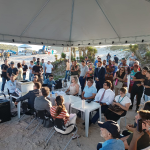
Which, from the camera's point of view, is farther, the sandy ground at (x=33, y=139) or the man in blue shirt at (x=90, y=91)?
the man in blue shirt at (x=90, y=91)

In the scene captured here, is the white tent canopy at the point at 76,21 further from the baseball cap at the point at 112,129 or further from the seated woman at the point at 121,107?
the baseball cap at the point at 112,129

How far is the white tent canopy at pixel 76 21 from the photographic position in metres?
4.22

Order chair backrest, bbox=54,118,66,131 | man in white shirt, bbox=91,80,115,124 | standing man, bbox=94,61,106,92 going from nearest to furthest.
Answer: chair backrest, bbox=54,118,66,131 → man in white shirt, bbox=91,80,115,124 → standing man, bbox=94,61,106,92

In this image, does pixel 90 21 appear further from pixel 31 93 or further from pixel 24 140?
pixel 24 140

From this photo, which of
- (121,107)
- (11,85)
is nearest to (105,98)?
(121,107)

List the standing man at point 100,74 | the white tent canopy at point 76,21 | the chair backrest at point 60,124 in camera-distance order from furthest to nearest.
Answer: the standing man at point 100,74 → the white tent canopy at point 76,21 → the chair backrest at point 60,124

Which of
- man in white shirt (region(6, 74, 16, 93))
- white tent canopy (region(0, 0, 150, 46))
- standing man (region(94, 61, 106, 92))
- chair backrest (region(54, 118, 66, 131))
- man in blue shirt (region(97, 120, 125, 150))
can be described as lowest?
chair backrest (region(54, 118, 66, 131))

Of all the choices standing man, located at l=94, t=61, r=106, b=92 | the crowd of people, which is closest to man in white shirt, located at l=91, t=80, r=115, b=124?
the crowd of people

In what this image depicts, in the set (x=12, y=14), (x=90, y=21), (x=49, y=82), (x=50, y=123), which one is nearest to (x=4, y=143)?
(x=50, y=123)

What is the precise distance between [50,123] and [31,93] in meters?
1.02

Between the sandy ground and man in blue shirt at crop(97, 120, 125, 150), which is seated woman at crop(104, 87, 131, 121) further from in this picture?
man in blue shirt at crop(97, 120, 125, 150)

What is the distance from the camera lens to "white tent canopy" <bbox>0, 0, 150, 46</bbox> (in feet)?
13.9

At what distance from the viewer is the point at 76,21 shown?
567cm

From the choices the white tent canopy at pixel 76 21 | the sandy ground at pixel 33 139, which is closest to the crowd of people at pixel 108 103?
the sandy ground at pixel 33 139
